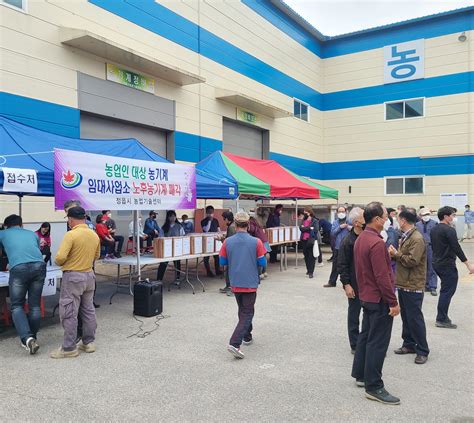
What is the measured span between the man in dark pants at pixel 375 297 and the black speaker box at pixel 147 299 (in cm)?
Answer: 371

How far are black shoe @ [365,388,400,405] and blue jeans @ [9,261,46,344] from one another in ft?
12.5

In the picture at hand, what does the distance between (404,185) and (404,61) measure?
6.47 m

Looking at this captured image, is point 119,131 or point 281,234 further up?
point 119,131

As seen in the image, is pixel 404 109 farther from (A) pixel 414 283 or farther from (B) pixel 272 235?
(A) pixel 414 283

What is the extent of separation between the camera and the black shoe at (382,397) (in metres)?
3.61

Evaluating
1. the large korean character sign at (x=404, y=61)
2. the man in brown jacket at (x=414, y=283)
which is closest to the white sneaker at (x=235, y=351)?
the man in brown jacket at (x=414, y=283)

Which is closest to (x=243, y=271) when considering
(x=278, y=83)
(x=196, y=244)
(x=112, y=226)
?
(x=196, y=244)

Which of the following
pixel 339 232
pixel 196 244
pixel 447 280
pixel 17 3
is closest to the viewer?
pixel 447 280

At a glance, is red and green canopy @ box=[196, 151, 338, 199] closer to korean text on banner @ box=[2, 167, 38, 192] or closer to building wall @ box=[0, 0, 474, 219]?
building wall @ box=[0, 0, 474, 219]

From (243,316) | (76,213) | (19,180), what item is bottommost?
(243,316)

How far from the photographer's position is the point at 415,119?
2189cm

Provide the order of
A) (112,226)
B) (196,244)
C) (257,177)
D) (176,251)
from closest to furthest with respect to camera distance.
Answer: (176,251) → (196,244) → (257,177) → (112,226)

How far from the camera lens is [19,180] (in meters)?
5.53

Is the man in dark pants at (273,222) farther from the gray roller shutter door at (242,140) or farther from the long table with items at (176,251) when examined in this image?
the gray roller shutter door at (242,140)
